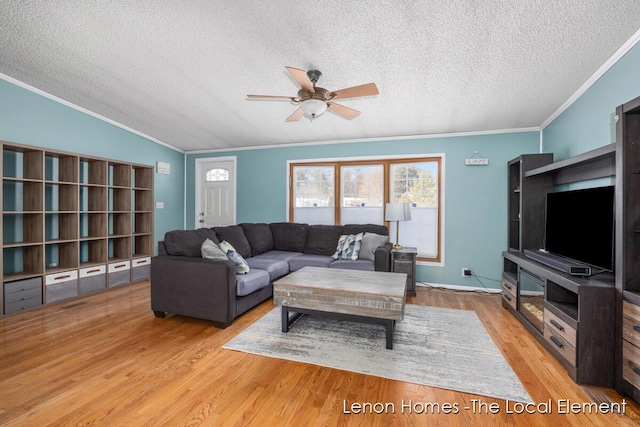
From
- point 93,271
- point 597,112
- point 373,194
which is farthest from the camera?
point 373,194

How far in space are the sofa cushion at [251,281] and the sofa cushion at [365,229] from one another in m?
1.61

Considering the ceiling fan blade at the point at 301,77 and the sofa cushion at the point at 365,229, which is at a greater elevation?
the ceiling fan blade at the point at 301,77

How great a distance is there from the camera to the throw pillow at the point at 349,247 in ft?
13.6

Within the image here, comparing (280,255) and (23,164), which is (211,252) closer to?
(280,255)

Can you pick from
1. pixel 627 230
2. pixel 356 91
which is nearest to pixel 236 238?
pixel 356 91

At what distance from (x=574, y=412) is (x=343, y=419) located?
1.38m

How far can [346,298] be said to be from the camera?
2.48 metres

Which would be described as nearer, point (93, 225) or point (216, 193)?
point (93, 225)

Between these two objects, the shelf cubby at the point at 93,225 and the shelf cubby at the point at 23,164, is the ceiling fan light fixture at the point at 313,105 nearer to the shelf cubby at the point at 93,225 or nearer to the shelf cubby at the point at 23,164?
the shelf cubby at the point at 23,164

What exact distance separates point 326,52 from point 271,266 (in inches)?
98.7

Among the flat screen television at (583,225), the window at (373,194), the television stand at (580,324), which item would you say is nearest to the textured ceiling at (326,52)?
the window at (373,194)

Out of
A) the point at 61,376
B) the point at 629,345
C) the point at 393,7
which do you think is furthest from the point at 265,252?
the point at 629,345

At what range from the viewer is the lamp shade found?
414 centimetres

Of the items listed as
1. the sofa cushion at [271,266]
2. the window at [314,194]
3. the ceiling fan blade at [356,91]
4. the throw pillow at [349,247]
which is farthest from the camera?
the window at [314,194]
